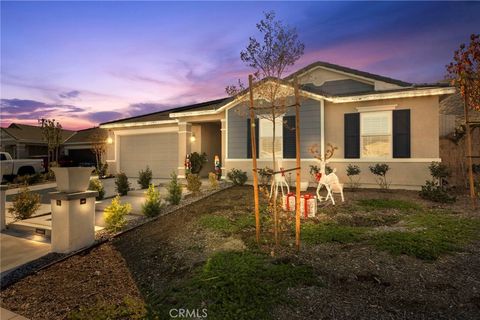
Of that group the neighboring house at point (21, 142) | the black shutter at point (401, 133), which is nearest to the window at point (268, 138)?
the black shutter at point (401, 133)

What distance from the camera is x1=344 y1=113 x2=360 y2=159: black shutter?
10617 millimetres

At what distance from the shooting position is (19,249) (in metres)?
5.37

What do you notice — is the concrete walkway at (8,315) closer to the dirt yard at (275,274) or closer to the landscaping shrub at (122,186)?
the dirt yard at (275,274)

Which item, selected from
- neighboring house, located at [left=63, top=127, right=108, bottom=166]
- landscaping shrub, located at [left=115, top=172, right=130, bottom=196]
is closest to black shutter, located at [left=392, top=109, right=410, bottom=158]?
landscaping shrub, located at [left=115, top=172, right=130, bottom=196]

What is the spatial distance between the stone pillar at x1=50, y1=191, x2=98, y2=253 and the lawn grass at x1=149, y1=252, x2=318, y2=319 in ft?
9.27

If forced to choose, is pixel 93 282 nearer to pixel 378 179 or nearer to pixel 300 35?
pixel 300 35

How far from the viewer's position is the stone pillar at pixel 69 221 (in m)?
4.92

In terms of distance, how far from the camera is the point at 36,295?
3.54 metres

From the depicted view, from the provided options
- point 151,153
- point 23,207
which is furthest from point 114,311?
point 151,153

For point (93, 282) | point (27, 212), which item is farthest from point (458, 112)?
point (27, 212)

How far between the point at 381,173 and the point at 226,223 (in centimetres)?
706

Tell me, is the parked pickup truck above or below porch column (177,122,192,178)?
below

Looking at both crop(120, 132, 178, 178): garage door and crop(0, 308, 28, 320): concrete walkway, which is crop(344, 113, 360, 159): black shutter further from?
crop(0, 308, 28, 320): concrete walkway

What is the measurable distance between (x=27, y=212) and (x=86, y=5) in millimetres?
6235
